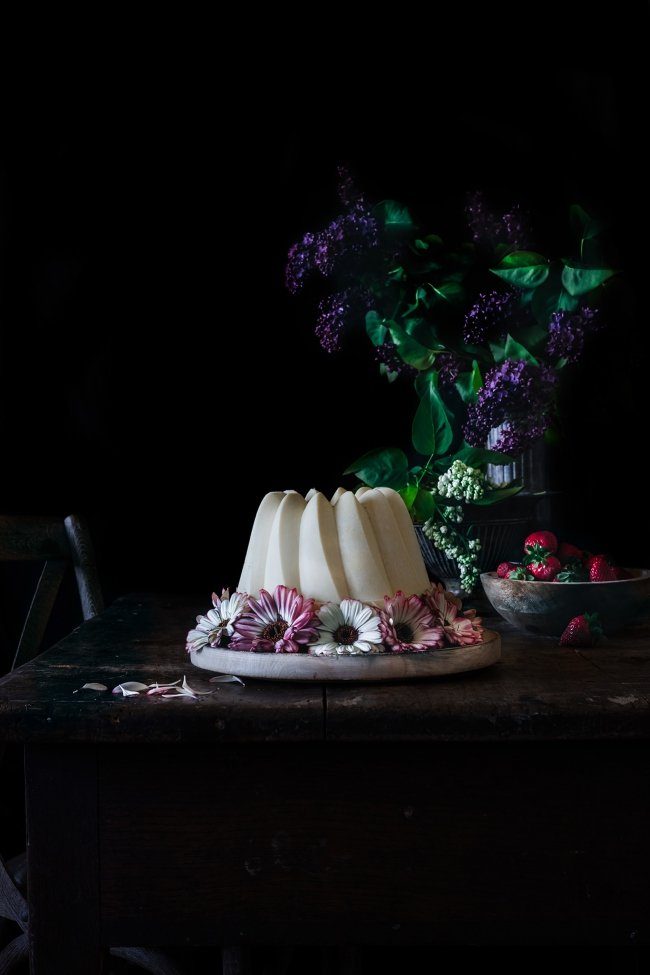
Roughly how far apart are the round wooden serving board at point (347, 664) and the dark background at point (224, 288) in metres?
0.96

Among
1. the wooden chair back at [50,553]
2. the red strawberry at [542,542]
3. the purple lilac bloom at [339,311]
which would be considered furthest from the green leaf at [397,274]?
the wooden chair back at [50,553]

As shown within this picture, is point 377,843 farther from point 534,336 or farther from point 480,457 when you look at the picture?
point 534,336

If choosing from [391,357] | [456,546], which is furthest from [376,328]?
[456,546]

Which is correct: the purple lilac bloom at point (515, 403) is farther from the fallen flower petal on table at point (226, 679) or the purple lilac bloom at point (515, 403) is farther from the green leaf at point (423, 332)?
the fallen flower petal on table at point (226, 679)

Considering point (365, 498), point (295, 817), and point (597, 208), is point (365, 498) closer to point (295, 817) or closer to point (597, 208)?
point (295, 817)

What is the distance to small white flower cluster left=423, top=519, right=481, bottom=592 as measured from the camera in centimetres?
134

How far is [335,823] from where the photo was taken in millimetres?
755

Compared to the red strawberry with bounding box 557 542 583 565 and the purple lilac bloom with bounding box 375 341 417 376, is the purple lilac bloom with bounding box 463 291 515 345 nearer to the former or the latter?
the purple lilac bloom with bounding box 375 341 417 376

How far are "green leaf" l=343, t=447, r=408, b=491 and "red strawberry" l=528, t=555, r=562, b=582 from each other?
0.32 m

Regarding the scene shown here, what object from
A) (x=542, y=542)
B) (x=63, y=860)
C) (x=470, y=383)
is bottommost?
(x=63, y=860)

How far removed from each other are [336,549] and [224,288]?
0.99 metres

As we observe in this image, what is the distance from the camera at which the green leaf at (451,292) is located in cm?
147

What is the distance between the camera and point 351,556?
960mm

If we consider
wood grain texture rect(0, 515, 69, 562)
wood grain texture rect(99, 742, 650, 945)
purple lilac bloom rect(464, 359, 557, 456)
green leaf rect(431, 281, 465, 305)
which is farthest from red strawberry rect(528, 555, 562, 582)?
wood grain texture rect(0, 515, 69, 562)
